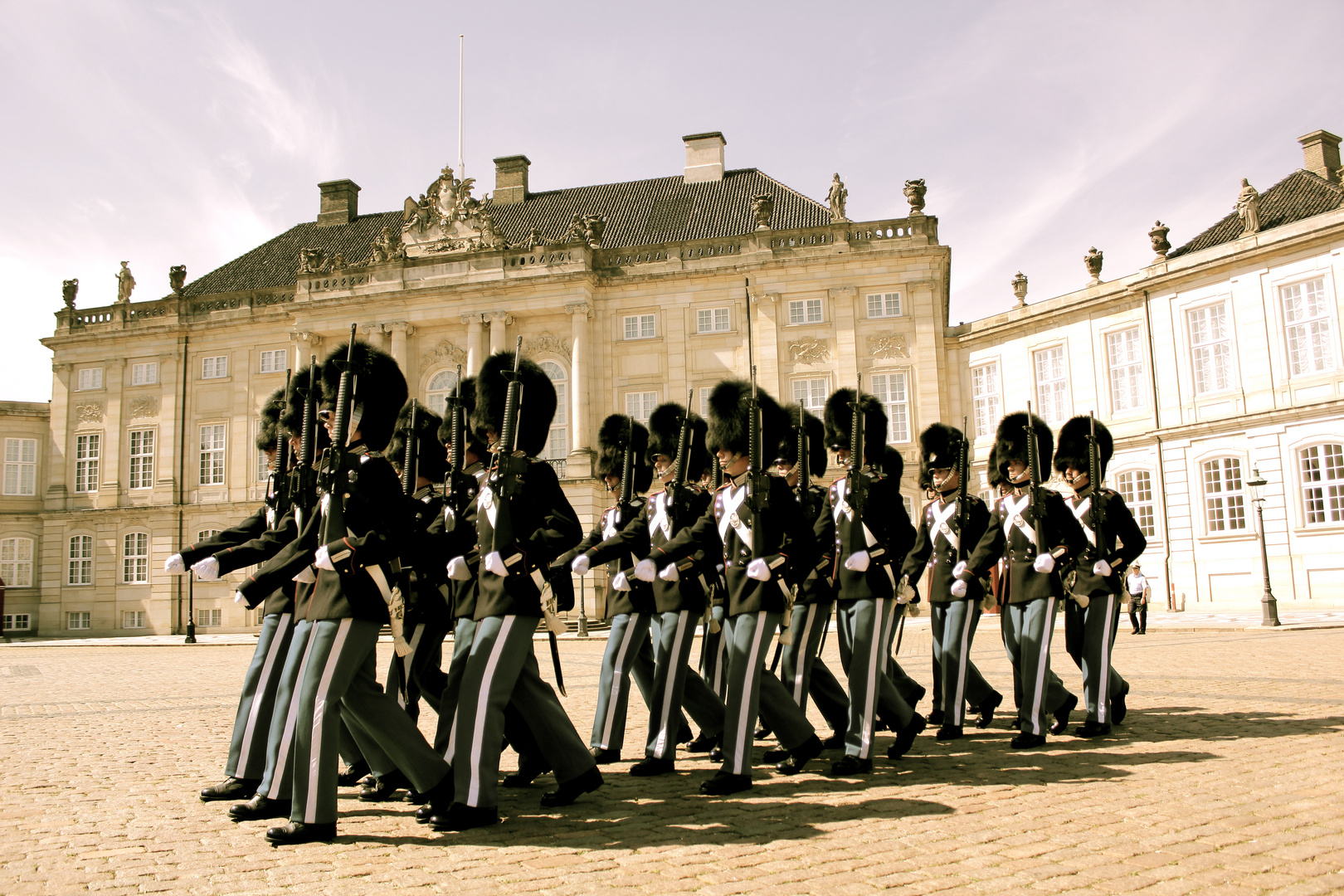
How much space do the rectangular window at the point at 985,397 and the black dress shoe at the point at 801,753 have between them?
27.7m

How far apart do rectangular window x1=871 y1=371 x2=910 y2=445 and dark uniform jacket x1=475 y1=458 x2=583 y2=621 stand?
27.6m

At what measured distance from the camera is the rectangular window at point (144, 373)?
1551 inches

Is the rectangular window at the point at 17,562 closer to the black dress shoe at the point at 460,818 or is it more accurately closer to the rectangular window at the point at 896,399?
the rectangular window at the point at 896,399

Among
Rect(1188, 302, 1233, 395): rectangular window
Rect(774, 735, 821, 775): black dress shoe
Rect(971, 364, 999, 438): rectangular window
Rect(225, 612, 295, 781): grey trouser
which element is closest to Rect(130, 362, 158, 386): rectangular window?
Rect(971, 364, 999, 438): rectangular window

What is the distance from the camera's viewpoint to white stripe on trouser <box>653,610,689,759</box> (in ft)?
23.4

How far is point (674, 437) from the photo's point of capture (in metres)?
8.84

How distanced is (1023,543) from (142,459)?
1506 inches

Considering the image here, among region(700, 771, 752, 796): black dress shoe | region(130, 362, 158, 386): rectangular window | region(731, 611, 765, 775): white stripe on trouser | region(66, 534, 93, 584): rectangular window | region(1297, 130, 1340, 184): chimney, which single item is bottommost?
region(700, 771, 752, 796): black dress shoe

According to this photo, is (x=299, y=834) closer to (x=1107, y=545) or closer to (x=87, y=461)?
(x=1107, y=545)

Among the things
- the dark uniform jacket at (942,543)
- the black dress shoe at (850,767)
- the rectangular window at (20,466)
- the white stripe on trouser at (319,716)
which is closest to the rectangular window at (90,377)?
the rectangular window at (20,466)

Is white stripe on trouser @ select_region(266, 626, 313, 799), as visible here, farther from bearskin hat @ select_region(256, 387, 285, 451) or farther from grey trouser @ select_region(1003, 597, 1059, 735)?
grey trouser @ select_region(1003, 597, 1059, 735)

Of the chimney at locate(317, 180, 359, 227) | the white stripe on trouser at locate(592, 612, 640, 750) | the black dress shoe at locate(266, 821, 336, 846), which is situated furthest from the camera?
the chimney at locate(317, 180, 359, 227)

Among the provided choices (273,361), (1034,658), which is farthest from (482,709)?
(273,361)

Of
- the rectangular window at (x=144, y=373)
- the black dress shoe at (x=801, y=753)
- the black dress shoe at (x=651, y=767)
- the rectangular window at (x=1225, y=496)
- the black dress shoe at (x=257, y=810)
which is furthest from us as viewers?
the rectangular window at (x=144, y=373)
